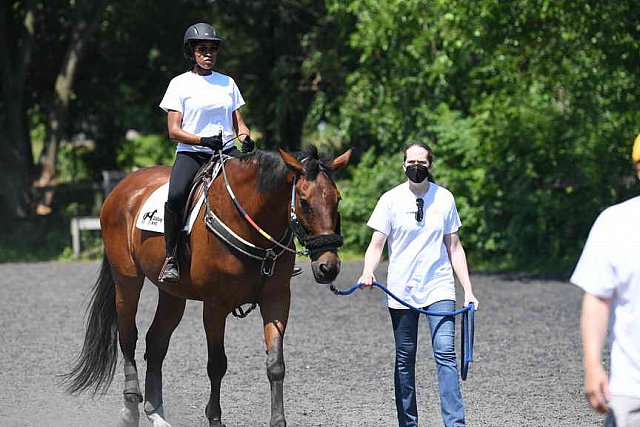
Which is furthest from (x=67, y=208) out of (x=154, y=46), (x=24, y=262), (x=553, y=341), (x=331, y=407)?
(x=331, y=407)

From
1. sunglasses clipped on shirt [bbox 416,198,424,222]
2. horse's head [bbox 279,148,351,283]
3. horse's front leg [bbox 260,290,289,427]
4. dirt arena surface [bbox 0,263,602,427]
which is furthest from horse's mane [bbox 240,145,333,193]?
dirt arena surface [bbox 0,263,602,427]

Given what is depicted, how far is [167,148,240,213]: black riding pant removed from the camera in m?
7.25

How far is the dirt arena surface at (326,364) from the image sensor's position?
790cm

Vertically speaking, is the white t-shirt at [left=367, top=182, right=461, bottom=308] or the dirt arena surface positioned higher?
the white t-shirt at [left=367, top=182, right=461, bottom=308]

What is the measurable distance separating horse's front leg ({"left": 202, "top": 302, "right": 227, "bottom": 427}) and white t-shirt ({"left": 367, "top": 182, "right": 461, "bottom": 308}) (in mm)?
1148

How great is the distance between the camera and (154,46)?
24609mm

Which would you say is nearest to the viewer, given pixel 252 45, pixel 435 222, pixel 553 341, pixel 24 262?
pixel 435 222

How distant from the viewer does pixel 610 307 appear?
407cm

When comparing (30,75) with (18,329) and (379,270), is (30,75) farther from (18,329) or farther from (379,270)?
(18,329)

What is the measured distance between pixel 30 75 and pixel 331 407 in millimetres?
17411

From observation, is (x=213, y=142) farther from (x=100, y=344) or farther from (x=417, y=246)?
(x=100, y=344)

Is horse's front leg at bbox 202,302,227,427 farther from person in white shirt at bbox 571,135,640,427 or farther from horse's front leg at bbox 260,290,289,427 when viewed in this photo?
person in white shirt at bbox 571,135,640,427

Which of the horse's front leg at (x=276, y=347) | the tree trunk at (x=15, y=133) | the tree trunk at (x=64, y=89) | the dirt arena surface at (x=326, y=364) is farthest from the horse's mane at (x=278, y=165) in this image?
the tree trunk at (x=15, y=133)

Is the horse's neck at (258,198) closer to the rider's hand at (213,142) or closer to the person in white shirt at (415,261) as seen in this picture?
the rider's hand at (213,142)
